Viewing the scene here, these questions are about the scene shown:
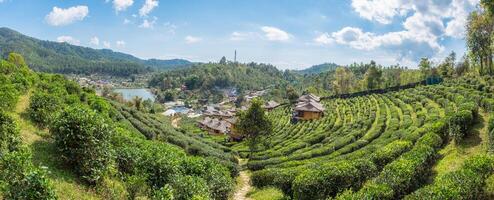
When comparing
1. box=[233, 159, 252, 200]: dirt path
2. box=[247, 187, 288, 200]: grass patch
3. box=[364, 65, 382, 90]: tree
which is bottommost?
box=[233, 159, 252, 200]: dirt path

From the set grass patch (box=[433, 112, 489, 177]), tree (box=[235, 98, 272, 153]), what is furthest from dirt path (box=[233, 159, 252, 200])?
grass patch (box=[433, 112, 489, 177])

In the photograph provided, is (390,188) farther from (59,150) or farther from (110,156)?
(59,150)

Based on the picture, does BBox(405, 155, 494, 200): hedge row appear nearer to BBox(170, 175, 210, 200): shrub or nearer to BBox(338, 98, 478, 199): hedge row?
BBox(338, 98, 478, 199): hedge row

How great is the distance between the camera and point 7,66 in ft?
101

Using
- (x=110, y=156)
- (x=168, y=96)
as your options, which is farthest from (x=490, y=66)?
(x=168, y=96)

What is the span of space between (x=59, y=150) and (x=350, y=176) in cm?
1296

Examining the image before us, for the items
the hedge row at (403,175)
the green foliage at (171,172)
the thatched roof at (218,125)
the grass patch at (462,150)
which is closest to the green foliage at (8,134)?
the green foliage at (171,172)

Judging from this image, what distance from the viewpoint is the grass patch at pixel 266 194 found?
20.9 metres

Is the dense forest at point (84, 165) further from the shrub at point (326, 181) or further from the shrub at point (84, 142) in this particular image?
the shrub at point (326, 181)

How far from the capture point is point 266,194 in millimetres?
22531

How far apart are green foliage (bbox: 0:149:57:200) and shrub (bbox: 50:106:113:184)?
4.02 metres

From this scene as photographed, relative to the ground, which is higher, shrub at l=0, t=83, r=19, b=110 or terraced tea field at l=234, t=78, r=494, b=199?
shrub at l=0, t=83, r=19, b=110

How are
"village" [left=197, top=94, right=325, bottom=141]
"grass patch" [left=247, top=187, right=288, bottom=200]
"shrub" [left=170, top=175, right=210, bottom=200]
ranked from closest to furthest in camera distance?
"shrub" [left=170, top=175, right=210, bottom=200]
"grass patch" [left=247, top=187, right=288, bottom=200]
"village" [left=197, top=94, right=325, bottom=141]

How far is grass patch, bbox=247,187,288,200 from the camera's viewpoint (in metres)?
20.9
